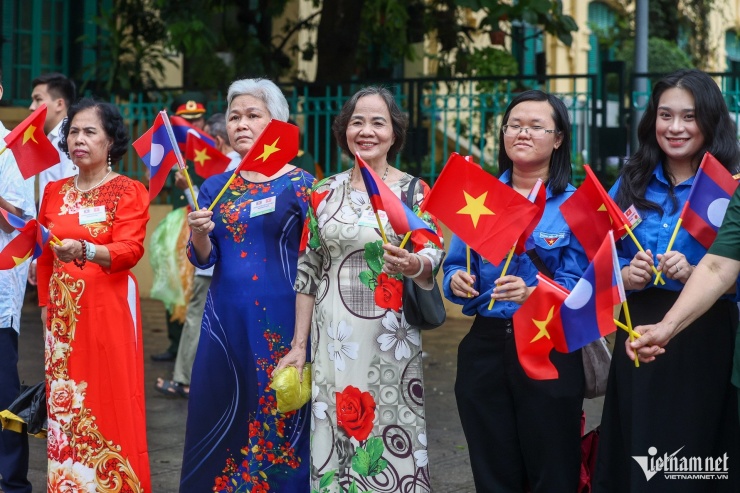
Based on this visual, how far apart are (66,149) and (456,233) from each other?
2101 millimetres

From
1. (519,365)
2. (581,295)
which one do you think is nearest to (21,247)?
(519,365)

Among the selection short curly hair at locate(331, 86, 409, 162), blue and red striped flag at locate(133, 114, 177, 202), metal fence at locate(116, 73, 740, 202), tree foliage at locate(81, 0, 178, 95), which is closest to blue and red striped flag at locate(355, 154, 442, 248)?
short curly hair at locate(331, 86, 409, 162)

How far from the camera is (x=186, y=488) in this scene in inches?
208

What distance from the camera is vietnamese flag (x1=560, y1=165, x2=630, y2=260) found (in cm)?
430

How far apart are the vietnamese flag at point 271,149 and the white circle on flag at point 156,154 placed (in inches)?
19.3

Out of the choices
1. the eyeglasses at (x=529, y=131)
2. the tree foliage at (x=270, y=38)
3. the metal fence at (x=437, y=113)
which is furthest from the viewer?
the tree foliage at (x=270, y=38)

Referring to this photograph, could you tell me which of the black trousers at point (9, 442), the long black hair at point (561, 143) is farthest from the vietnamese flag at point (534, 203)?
the black trousers at point (9, 442)

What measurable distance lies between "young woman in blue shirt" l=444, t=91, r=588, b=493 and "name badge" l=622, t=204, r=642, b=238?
22 centimetres

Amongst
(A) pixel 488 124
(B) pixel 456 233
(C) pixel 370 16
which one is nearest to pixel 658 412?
(B) pixel 456 233

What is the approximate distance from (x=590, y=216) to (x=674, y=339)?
522mm

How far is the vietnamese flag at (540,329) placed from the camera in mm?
3977

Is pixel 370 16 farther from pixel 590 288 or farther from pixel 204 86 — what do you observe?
pixel 590 288

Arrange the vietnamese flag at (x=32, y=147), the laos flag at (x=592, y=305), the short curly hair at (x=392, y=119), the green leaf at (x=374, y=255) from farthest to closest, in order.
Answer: the vietnamese flag at (x=32, y=147) → the short curly hair at (x=392, y=119) → the green leaf at (x=374, y=255) → the laos flag at (x=592, y=305)

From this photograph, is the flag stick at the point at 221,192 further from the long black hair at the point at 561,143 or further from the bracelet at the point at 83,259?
the long black hair at the point at 561,143
